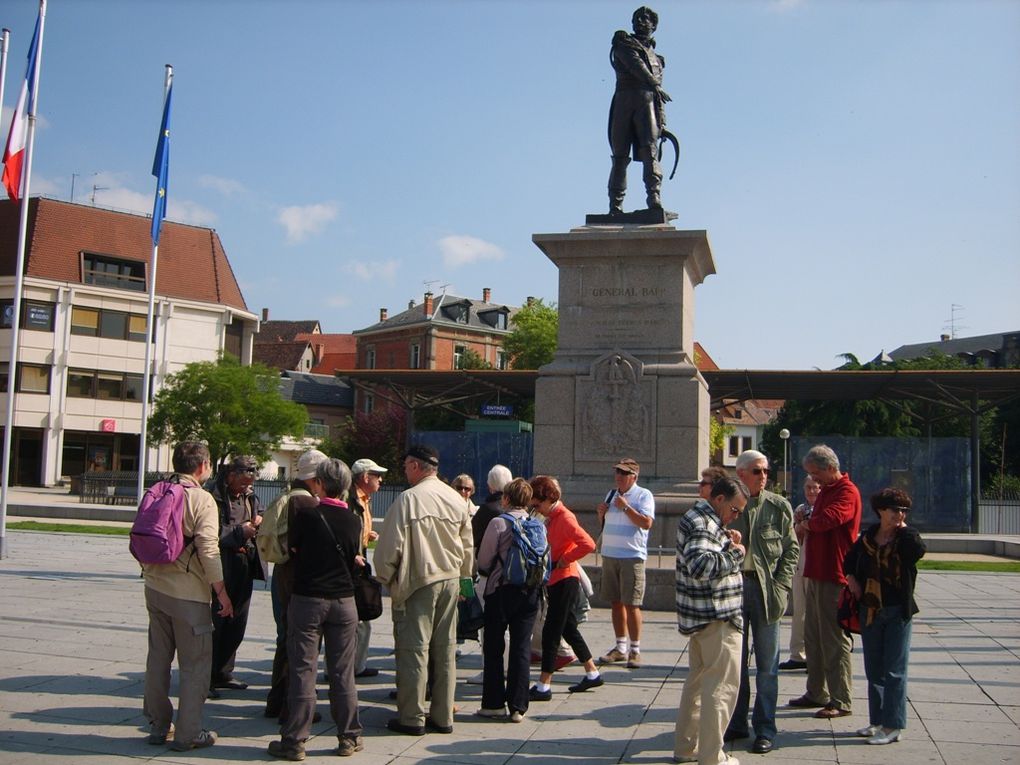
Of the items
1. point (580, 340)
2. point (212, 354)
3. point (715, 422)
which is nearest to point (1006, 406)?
point (715, 422)

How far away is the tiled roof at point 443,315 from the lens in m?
80.4

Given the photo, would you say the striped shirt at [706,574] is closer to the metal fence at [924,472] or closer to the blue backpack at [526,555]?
the blue backpack at [526,555]

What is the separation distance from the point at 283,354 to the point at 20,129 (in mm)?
74094

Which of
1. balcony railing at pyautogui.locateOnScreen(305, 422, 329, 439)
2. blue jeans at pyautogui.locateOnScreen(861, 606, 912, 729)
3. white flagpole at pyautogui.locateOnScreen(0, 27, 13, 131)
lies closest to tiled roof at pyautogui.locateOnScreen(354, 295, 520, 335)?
balcony railing at pyautogui.locateOnScreen(305, 422, 329, 439)

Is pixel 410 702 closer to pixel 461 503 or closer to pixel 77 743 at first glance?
pixel 461 503

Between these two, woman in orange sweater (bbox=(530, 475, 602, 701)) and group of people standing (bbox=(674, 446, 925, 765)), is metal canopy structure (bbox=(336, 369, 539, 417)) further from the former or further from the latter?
group of people standing (bbox=(674, 446, 925, 765))

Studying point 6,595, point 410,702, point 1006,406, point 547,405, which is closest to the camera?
point 410,702

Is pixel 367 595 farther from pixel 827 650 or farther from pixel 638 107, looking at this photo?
pixel 638 107

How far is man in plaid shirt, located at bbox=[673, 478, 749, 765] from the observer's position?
5.54 meters

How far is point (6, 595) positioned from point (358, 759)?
7523 millimetres

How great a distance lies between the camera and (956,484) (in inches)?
1067

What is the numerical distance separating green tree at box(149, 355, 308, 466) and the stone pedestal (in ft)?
102

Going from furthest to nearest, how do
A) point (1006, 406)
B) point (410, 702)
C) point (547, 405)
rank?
1. point (1006, 406)
2. point (547, 405)
3. point (410, 702)

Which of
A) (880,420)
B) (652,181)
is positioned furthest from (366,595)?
(880,420)
